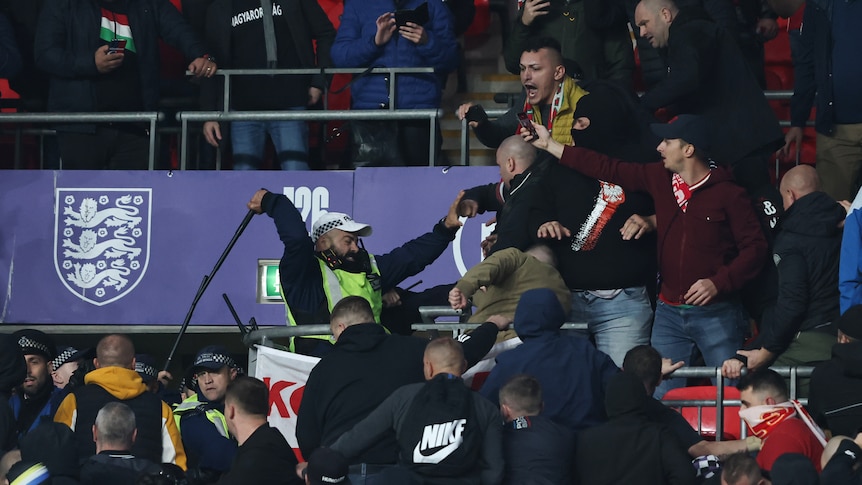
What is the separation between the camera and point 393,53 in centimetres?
1344

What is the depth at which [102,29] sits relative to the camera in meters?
13.9

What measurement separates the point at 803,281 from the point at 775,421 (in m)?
1.92

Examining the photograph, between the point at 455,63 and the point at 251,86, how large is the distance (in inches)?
66.3

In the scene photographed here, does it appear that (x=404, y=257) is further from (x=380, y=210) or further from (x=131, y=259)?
(x=131, y=259)

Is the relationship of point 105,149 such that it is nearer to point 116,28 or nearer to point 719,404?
point 116,28

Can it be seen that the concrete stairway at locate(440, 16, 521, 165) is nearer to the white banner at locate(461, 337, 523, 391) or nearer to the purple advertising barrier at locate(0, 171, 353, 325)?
the purple advertising barrier at locate(0, 171, 353, 325)

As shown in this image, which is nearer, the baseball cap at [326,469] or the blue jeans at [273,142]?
the baseball cap at [326,469]

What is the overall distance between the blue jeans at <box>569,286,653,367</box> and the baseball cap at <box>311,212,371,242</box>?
56.1 inches

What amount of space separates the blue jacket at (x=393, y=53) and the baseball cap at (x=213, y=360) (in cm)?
307

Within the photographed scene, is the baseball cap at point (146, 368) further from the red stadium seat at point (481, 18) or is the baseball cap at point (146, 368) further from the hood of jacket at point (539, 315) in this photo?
the red stadium seat at point (481, 18)

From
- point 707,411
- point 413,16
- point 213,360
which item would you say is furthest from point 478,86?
point 707,411

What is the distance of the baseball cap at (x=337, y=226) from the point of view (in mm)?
10750

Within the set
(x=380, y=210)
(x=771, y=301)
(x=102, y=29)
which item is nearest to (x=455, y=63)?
(x=380, y=210)

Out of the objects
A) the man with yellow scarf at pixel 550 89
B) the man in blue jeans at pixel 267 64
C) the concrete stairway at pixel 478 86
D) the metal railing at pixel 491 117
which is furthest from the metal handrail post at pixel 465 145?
the concrete stairway at pixel 478 86
